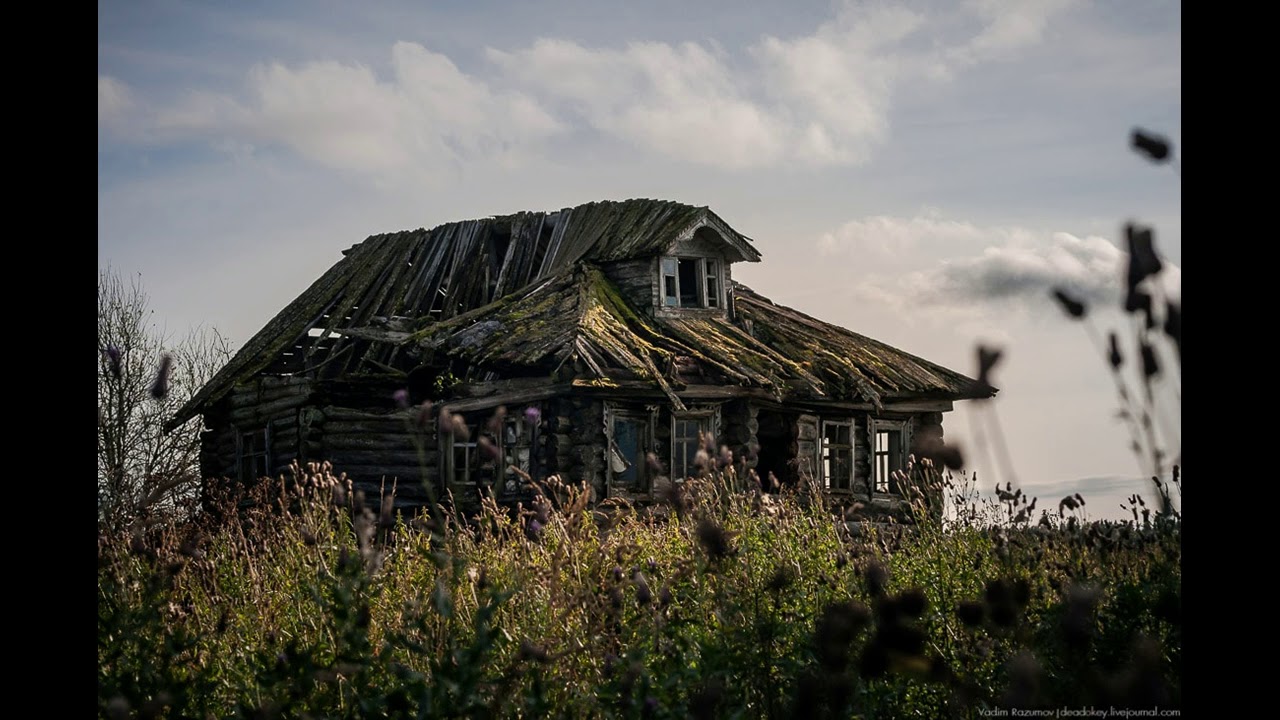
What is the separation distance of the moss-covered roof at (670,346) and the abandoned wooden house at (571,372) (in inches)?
1.7

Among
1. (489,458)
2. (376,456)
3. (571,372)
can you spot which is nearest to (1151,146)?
(571,372)

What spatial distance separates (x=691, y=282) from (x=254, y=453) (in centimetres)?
775

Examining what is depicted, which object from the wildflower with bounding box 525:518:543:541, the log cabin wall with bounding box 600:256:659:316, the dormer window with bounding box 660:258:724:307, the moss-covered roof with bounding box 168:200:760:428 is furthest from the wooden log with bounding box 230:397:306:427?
the wildflower with bounding box 525:518:543:541

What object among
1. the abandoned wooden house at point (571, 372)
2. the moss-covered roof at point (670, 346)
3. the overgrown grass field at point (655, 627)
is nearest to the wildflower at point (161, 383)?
the overgrown grass field at point (655, 627)

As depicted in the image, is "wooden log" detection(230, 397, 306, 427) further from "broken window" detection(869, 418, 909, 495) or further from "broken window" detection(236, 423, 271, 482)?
A: "broken window" detection(869, 418, 909, 495)

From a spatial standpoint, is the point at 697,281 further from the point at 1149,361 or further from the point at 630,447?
the point at 1149,361

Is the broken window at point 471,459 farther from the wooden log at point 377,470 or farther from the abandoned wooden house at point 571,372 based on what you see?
the wooden log at point 377,470

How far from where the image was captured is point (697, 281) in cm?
1891

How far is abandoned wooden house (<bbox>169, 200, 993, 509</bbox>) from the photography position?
51.1 feet

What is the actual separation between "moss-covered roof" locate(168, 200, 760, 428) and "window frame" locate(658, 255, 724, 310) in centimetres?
33

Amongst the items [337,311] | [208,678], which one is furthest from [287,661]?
[337,311]
